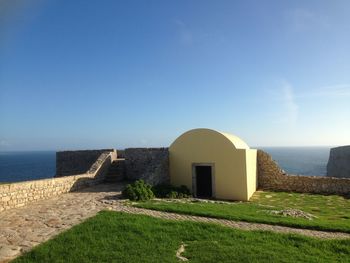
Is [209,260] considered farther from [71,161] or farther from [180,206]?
[71,161]

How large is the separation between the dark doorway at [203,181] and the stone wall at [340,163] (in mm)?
48329

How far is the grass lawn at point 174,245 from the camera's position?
291 inches

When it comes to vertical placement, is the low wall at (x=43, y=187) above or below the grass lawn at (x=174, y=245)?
above

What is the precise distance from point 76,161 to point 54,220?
1359 cm

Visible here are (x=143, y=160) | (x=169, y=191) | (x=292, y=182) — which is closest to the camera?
(x=169, y=191)

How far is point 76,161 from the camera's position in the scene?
23531 millimetres

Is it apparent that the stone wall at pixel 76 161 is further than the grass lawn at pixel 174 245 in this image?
Yes

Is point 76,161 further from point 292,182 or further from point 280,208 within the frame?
point 280,208

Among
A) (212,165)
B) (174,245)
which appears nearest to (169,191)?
(212,165)

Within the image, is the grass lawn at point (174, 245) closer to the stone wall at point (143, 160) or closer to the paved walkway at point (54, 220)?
the paved walkway at point (54, 220)

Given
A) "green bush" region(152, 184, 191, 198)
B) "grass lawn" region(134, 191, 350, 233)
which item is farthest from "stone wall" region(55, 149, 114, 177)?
"grass lawn" region(134, 191, 350, 233)

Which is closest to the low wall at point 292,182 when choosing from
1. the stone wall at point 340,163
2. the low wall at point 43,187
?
the low wall at point 43,187

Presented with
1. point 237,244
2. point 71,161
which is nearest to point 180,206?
point 237,244

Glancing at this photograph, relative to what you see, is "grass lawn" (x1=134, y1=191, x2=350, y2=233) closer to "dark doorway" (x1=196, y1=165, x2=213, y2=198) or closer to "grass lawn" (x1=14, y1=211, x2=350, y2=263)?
"grass lawn" (x1=14, y1=211, x2=350, y2=263)
